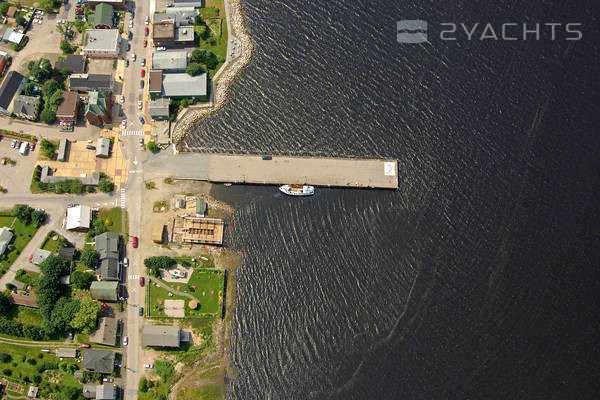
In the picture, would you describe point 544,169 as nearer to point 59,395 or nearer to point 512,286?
point 512,286

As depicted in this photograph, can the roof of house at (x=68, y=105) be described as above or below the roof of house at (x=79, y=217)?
above

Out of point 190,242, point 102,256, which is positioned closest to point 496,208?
point 190,242

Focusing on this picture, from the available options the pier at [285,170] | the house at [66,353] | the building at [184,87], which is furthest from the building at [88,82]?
the house at [66,353]

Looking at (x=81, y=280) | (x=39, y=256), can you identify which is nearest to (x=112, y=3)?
(x=39, y=256)

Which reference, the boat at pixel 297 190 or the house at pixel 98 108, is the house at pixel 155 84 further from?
the boat at pixel 297 190

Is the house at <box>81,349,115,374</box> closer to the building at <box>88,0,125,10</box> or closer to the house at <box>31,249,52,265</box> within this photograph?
the house at <box>31,249,52,265</box>

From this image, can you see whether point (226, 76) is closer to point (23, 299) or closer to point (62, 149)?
point (62, 149)

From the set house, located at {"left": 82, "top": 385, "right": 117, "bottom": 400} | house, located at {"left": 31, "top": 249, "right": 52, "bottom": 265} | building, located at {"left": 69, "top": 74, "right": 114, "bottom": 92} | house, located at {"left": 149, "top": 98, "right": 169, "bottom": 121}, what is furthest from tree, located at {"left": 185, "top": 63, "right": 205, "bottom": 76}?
house, located at {"left": 82, "top": 385, "right": 117, "bottom": 400}

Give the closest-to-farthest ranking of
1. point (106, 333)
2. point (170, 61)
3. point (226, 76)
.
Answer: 1. point (106, 333)
2. point (170, 61)
3. point (226, 76)
